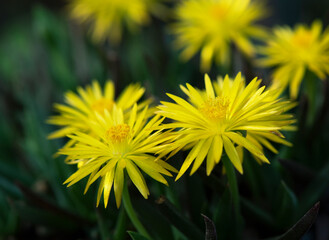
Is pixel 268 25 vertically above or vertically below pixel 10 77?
below

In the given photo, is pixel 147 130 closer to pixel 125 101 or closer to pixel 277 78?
pixel 125 101

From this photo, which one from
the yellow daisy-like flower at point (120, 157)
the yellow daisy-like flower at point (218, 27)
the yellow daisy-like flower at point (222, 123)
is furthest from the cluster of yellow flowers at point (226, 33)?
the yellow daisy-like flower at point (120, 157)

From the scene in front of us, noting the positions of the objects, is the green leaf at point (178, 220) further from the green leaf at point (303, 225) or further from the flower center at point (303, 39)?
the flower center at point (303, 39)

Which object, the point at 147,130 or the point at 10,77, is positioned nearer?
the point at 147,130

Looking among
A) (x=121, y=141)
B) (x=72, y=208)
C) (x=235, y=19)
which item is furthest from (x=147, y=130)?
(x=235, y=19)

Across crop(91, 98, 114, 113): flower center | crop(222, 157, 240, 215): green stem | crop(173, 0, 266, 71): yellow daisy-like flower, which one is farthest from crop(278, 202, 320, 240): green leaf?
crop(173, 0, 266, 71): yellow daisy-like flower

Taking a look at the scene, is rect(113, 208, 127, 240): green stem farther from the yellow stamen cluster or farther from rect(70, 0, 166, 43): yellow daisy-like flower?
rect(70, 0, 166, 43): yellow daisy-like flower
